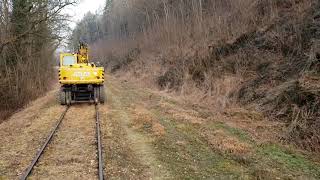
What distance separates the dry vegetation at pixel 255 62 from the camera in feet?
40.1

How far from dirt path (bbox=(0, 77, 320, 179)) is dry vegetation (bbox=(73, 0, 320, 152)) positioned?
2.87 feet

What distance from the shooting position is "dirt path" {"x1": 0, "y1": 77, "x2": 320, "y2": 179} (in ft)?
28.4

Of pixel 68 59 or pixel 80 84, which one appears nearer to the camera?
pixel 80 84

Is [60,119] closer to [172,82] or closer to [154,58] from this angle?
[172,82]

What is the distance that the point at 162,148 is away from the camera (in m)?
10.6

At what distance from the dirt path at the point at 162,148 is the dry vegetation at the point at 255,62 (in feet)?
2.87

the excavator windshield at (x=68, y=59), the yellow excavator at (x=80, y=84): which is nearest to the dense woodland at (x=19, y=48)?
the excavator windshield at (x=68, y=59)

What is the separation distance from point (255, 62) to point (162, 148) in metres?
8.74

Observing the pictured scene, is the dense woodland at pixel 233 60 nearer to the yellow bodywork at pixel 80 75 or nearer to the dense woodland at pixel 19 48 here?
the dense woodland at pixel 19 48

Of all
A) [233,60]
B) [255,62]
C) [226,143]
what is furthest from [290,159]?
[233,60]

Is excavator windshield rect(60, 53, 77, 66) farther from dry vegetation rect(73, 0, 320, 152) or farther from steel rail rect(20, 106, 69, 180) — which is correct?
steel rail rect(20, 106, 69, 180)

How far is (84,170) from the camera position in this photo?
8.68m

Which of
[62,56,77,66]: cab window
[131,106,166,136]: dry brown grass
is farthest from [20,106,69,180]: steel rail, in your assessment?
[62,56,77,66]: cab window

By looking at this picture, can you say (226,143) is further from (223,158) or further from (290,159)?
(290,159)
